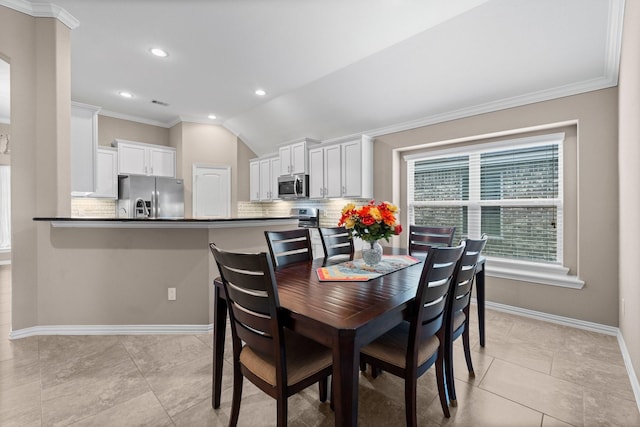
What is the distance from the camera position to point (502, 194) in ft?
11.5

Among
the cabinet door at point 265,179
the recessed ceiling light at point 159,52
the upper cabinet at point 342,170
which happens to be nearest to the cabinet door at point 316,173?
the upper cabinet at point 342,170

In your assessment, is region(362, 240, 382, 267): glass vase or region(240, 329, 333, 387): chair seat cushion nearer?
region(240, 329, 333, 387): chair seat cushion

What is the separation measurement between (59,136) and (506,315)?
16.0ft

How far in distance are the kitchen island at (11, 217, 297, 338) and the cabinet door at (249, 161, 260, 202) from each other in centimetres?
355

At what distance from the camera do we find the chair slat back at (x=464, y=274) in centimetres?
165

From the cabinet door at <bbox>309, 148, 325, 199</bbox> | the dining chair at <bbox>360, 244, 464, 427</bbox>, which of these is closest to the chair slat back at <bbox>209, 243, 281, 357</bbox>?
the dining chair at <bbox>360, 244, 464, 427</bbox>

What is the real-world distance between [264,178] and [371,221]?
446 cm

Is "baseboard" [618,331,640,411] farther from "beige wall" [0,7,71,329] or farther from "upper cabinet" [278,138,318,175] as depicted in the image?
"beige wall" [0,7,71,329]

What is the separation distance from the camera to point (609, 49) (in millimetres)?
2412

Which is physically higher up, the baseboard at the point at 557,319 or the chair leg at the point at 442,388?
the chair leg at the point at 442,388

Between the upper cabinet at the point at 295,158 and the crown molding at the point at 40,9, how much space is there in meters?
3.21

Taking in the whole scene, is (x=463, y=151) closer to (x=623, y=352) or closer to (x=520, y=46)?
(x=520, y=46)

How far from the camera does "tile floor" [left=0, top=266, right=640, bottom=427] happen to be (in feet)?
5.36

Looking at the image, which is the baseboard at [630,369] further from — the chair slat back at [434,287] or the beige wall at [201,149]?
the beige wall at [201,149]
